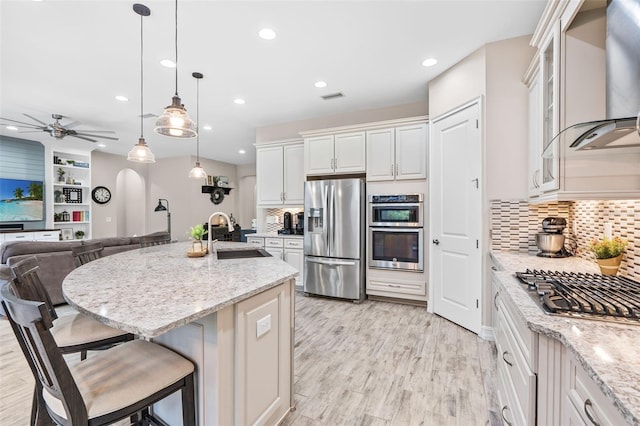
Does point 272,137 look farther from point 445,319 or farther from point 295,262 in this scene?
point 445,319

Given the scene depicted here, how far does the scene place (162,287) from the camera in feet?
4.43

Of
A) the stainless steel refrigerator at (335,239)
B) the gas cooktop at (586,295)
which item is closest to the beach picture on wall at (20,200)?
Answer: the stainless steel refrigerator at (335,239)

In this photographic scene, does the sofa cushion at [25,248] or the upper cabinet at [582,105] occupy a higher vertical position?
the upper cabinet at [582,105]

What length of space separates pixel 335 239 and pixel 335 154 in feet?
4.23

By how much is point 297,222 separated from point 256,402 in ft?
12.2

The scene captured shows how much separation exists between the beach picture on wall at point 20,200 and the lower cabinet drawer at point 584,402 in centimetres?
849

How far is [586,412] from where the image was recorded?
0.79m

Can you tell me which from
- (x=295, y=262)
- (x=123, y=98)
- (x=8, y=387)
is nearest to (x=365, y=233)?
(x=295, y=262)

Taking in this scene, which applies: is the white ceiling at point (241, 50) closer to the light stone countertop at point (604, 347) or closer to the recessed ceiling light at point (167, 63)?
the recessed ceiling light at point (167, 63)

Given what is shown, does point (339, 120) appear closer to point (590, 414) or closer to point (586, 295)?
point (586, 295)

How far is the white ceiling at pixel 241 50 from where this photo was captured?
231 cm

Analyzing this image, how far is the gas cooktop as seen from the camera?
3.46 ft

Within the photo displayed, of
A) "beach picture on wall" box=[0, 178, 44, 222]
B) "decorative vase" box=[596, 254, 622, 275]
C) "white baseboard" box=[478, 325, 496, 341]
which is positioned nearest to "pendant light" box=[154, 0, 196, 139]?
"decorative vase" box=[596, 254, 622, 275]

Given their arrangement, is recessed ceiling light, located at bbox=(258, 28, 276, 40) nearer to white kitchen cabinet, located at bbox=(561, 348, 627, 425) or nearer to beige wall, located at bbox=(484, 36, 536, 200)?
beige wall, located at bbox=(484, 36, 536, 200)
